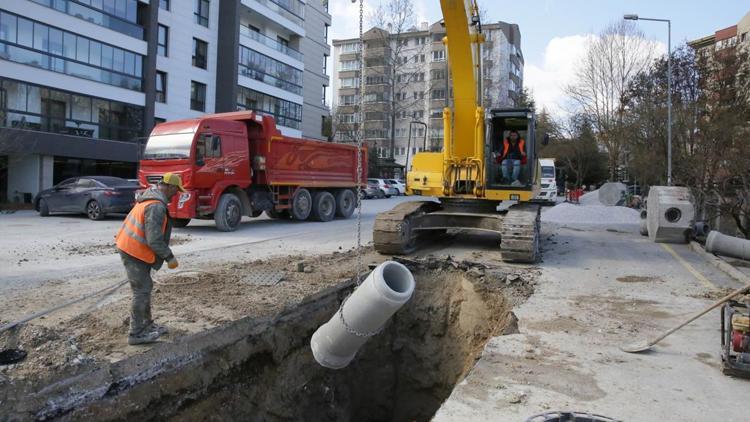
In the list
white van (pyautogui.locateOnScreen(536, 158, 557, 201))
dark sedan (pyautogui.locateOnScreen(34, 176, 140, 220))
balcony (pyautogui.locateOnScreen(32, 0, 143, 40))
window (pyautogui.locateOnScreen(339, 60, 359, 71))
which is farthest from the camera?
window (pyautogui.locateOnScreen(339, 60, 359, 71))

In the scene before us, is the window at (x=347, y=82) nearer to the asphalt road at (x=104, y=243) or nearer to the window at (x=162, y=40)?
the window at (x=162, y=40)

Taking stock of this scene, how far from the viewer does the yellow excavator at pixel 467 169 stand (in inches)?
399

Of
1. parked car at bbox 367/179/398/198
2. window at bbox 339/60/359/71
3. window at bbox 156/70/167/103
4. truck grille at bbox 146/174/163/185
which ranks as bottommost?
truck grille at bbox 146/174/163/185

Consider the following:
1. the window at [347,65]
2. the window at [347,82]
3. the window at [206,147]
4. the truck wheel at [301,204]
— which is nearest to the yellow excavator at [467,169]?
the window at [206,147]

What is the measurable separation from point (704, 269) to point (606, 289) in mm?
3146

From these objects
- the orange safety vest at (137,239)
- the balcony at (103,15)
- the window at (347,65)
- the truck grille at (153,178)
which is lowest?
the orange safety vest at (137,239)

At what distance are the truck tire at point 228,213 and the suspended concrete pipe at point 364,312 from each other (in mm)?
10042

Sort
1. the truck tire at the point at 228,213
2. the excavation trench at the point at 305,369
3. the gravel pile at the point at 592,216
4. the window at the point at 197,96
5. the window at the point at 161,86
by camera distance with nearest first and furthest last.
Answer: the excavation trench at the point at 305,369 < the truck tire at the point at 228,213 < the gravel pile at the point at 592,216 < the window at the point at 161,86 < the window at the point at 197,96

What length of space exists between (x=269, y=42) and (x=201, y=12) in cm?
649

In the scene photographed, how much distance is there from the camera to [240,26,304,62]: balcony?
36219mm

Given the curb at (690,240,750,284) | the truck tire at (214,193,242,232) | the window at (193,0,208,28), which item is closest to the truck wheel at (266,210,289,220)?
the truck tire at (214,193,242,232)

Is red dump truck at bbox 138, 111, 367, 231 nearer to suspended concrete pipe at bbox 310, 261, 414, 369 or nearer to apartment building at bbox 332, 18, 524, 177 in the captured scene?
suspended concrete pipe at bbox 310, 261, 414, 369

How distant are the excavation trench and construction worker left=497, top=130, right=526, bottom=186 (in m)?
3.27

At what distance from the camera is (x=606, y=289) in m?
7.59
